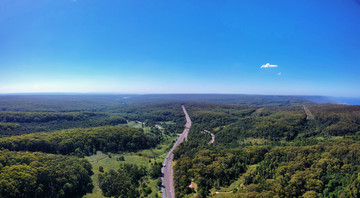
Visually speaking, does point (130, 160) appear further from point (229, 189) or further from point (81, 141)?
point (229, 189)

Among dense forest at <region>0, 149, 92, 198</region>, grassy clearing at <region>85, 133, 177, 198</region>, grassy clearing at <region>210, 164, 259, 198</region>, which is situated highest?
dense forest at <region>0, 149, 92, 198</region>

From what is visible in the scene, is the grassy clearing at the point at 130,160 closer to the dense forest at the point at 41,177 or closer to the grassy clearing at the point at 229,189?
the dense forest at the point at 41,177

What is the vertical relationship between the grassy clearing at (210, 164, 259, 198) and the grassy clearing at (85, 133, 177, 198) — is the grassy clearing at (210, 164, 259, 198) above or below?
above

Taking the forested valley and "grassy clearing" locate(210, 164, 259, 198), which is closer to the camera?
the forested valley

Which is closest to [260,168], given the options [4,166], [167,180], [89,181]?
[167,180]

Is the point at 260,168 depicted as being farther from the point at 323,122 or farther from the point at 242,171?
the point at 323,122

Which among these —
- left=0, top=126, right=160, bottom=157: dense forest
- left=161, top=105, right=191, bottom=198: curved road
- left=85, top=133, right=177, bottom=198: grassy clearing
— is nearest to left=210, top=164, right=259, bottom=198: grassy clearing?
left=161, top=105, right=191, bottom=198: curved road

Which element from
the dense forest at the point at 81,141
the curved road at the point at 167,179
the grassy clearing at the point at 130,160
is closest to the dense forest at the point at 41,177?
the grassy clearing at the point at 130,160

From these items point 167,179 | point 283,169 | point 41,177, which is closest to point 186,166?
point 167,179

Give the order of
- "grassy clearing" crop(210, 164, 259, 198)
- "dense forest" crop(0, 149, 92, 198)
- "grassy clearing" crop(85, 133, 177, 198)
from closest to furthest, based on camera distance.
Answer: "dense forest" crop(0, 149, 92, 198)
"grassy clearing" crop(210, 164, 259, 198)
"grassy clearing" crop(85, 133, 177, 198)

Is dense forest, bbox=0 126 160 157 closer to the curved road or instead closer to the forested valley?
the forested valley
